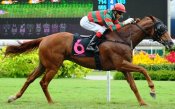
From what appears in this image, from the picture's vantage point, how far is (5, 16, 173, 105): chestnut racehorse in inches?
374

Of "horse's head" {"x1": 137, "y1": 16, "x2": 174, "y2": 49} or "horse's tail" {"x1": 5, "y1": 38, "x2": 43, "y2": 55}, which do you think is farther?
"horse's tail" {"x1": 5, "y1": 38, "x2": 43, "y2": 55}

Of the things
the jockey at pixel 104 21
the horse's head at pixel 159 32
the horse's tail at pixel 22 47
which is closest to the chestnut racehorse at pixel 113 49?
the horse's head at pixel 159 32

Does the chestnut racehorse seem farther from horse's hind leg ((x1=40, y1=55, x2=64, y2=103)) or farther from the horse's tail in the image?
the horse's tail

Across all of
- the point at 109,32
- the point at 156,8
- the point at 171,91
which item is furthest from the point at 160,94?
the point at 156,8

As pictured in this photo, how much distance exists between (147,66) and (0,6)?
875cm

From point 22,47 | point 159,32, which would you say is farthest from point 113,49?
point 22,47

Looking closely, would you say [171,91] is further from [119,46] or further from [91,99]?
[119,46]

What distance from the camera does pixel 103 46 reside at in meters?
9.62

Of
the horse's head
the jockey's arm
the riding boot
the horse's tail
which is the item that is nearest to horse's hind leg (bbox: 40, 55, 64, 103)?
the riding boot

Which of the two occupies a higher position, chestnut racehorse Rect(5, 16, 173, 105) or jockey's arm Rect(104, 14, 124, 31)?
jockey's arm Rect(104, 14, 124, 31)

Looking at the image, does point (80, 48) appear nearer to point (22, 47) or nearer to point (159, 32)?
point (22, 47)

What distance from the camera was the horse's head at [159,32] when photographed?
955 cm

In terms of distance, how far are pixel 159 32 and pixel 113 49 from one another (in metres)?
0.84

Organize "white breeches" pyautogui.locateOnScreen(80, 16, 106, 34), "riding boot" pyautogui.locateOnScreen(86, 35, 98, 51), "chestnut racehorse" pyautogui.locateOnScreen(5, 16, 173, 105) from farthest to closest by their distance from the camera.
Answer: "white breeches" pyautogui.locateOnScreen(80, 16, 106, 34)
"riding boot" pyautogui.locateOnScreen(86, 35, 98, 51)
"chestnut racehorse" pyautogui.locateOnScreen(5, 16, 173, 105)
